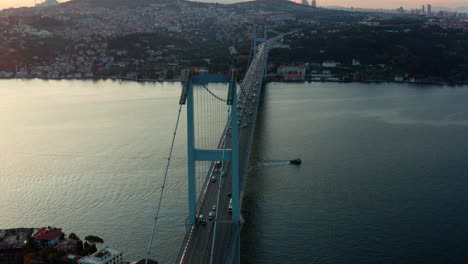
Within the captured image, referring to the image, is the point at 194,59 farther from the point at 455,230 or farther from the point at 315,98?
the point at 455,230

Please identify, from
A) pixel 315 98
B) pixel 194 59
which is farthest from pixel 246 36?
pixel 315 98

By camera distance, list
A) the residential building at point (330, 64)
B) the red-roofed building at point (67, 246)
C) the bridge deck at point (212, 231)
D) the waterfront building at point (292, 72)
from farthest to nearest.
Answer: the residential building at point (330, 64) → the waterfront building at point (292, 72) → the red-roofed building at point (67, 246) → the bridge deck at point (212, 231)

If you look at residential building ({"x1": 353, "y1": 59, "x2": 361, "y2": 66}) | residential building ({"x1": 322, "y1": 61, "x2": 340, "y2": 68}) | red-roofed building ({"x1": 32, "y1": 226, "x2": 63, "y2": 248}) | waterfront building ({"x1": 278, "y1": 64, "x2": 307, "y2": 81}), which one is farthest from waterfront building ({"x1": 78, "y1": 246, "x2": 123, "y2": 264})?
residential building ({"x1": 353, "y1": 59, "x2": 361, "y2": 66})

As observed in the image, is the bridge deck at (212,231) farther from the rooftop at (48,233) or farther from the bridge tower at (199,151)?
the rooftop at (48,233)

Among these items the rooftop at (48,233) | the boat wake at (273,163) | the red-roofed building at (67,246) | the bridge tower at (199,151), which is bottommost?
the red-roofed building at (67,246)

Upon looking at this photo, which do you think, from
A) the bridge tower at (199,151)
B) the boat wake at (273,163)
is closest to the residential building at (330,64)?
the boat wake at (273,163)
